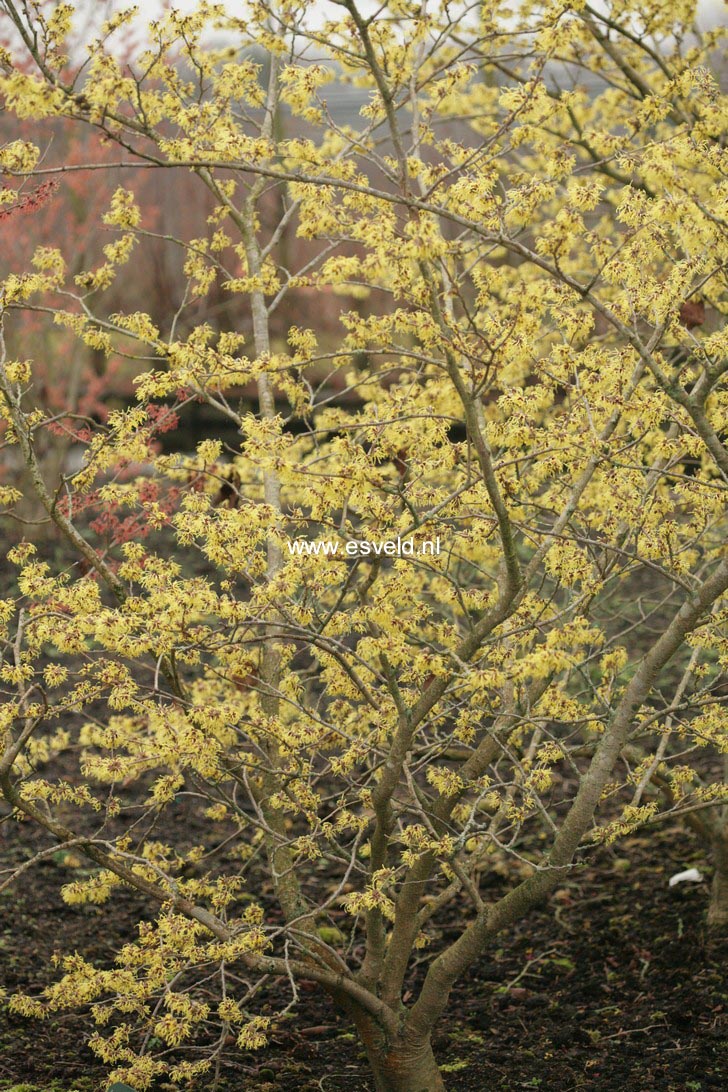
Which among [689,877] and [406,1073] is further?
[689,877]

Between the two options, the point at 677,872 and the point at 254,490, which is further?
the point at 677,872

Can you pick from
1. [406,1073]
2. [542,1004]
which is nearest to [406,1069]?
[406,1073]

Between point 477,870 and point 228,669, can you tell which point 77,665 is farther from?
point 228,669

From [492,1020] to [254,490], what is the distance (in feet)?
7.96

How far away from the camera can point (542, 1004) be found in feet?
15.8

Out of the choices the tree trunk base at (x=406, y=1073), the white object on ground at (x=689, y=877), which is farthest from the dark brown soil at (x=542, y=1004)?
the tree trunk base at (x=406, y=1073)

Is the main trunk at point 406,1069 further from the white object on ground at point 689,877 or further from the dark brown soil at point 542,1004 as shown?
the white object on ground at point 689,877

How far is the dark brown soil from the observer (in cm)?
421

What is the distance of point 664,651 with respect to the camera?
3656 mm

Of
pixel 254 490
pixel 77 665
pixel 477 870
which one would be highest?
pixel 77 665

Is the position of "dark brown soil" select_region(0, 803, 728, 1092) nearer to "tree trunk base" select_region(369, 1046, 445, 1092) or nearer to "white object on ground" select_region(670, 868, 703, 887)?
"white object on ground" select_region(670, 868, 703, 887)

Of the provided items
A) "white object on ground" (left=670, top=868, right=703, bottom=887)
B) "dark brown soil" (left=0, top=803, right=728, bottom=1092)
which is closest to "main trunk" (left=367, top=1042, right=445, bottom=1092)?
"dark brown soil" (left=0, top=803, right=728, bottom=1092)

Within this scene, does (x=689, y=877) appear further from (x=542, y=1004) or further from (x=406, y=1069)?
(x=406, y=1069)

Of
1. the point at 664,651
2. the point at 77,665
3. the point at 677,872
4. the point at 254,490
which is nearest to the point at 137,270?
the point at 77,665
